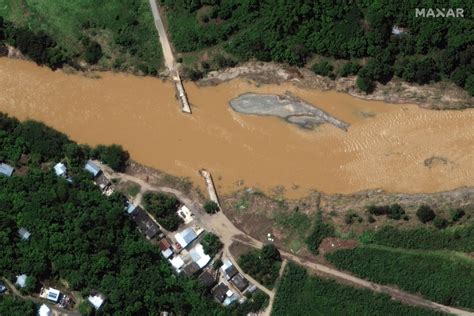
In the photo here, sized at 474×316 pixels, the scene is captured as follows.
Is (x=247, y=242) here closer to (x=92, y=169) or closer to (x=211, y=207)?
(x=211, y=207)

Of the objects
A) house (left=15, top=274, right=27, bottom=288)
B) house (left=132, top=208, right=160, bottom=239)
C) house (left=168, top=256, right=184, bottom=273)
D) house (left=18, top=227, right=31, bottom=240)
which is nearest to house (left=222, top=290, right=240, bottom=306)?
house (left=168, top=256, right=184, bottom=273)

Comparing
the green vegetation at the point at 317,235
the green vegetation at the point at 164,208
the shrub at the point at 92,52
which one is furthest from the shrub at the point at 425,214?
the shrub at the point at 92,52

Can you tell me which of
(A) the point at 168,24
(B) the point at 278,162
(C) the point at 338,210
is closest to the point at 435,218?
(C) the point at 338,210

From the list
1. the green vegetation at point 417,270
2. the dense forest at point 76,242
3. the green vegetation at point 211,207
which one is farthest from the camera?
the green vegetation at point 211,207

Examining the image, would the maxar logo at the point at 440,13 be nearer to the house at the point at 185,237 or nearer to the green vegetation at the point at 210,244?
the green vegetation at the point at 210,244

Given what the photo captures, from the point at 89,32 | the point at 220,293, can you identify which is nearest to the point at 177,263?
the point at 220,293

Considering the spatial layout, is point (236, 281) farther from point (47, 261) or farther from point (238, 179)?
point (47, 261)
